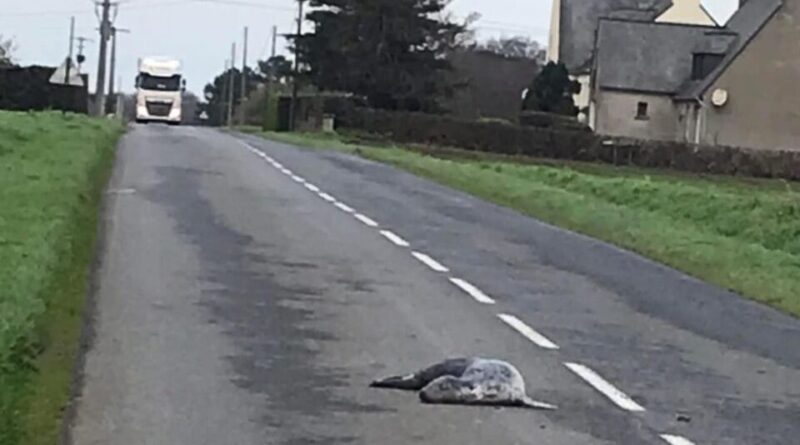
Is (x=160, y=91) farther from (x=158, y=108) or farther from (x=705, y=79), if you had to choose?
(x=705, y=79)

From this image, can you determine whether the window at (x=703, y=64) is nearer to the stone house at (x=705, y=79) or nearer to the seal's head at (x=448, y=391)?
the stone house at (x=705, y=79)

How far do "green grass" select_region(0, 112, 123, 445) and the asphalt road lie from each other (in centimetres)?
22

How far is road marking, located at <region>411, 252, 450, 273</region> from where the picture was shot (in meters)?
18.7

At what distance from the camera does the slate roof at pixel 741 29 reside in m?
81.4

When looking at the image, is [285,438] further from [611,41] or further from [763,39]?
[611,41]

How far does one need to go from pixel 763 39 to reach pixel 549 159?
64.0 ft

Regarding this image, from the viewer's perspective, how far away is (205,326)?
13.7 meters

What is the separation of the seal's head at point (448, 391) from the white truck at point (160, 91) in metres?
72.8

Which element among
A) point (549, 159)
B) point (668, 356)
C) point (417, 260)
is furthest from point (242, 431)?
point (549, 159)

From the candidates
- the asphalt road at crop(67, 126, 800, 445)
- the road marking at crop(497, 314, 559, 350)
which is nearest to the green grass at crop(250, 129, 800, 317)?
the asphalt road at crop(67, 126, 800, 445)

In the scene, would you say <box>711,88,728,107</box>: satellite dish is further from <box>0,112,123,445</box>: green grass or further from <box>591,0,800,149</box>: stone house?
<box>0,112,123,445</box>: green grass

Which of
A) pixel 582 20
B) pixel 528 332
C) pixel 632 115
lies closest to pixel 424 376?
pixel 528 332

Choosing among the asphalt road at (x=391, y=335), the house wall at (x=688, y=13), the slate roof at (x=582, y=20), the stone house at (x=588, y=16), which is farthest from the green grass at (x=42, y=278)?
the house wall at (x=688, y=13)

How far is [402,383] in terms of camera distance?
11.5 metres
